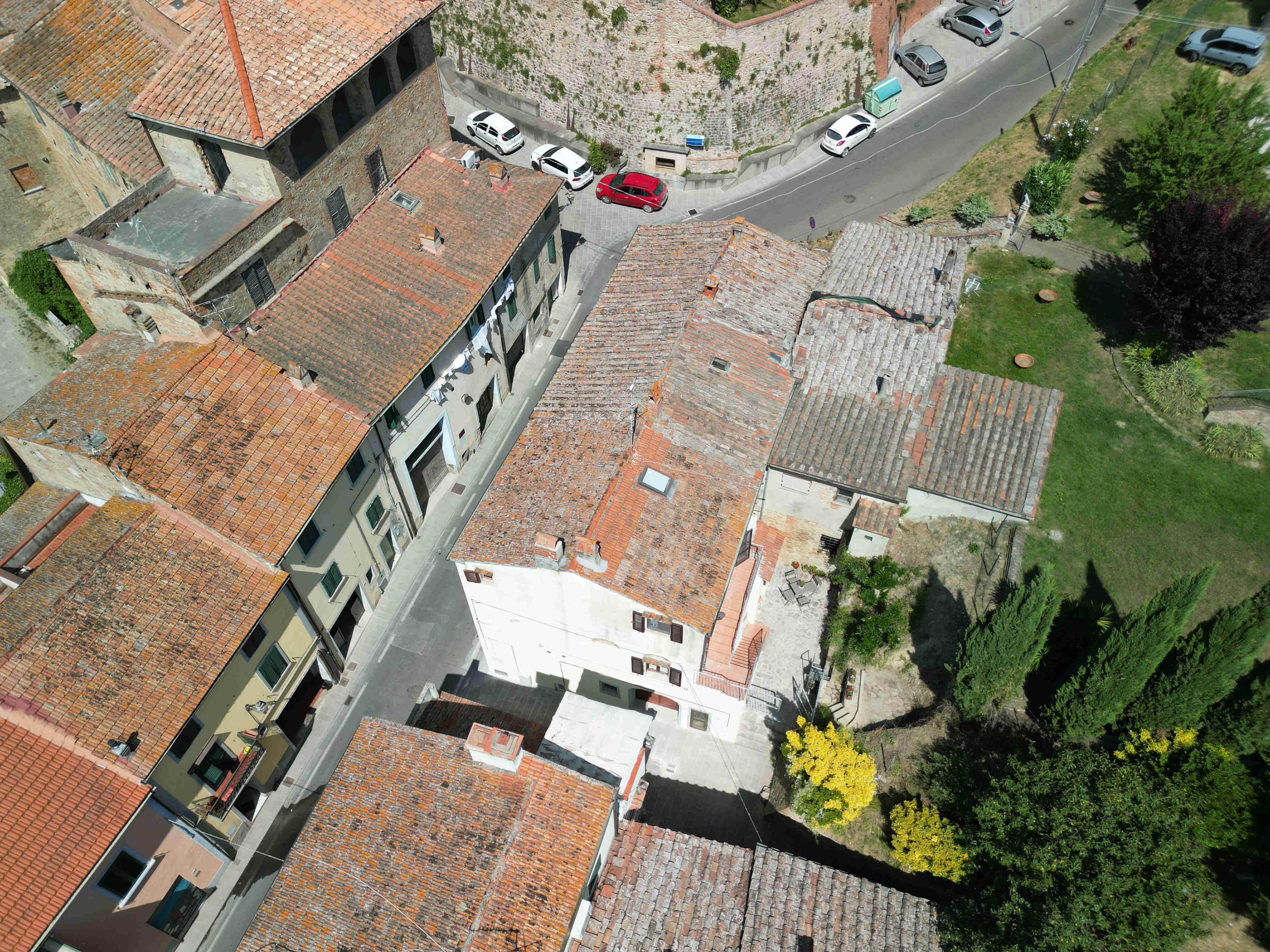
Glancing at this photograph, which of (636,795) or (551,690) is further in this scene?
(551,690)

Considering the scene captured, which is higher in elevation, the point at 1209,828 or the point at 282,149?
the point at 282,149

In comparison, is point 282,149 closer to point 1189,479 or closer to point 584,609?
point 584,609

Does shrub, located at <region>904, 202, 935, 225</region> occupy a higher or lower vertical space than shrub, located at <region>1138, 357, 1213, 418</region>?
higher

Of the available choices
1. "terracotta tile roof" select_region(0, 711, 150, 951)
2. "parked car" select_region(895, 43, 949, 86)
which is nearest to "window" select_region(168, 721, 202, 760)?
"terracotta tile roof" select_region(0, 711, 150, 951)

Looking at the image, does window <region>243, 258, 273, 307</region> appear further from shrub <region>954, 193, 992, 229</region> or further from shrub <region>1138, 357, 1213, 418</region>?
shrub <region>1138, 357, 1213, 418</region>

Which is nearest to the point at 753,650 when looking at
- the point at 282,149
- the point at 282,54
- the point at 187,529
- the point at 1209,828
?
the point at 1209,828
